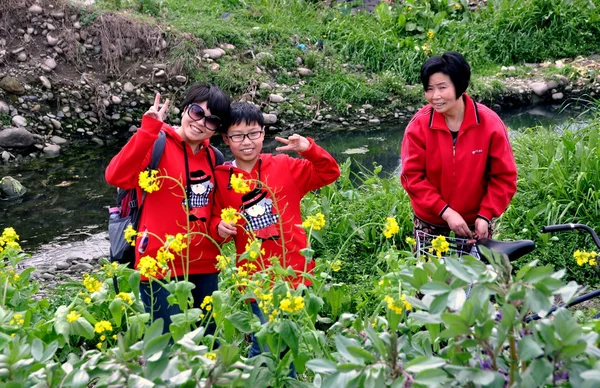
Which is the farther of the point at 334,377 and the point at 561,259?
the point at 561,259

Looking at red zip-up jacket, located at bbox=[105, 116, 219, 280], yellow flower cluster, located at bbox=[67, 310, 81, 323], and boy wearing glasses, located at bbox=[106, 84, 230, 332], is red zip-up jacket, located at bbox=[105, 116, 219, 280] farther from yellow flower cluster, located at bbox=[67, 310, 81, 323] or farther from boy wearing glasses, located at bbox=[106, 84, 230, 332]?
yellow flower cluster, located at bbox=[67, 310, 81, 323]

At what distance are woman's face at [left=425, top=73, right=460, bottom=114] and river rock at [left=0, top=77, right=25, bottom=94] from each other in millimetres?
5884

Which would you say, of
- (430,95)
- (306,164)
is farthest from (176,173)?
(430,95)

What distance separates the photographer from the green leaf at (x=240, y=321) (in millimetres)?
2006

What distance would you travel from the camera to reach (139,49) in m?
8.52

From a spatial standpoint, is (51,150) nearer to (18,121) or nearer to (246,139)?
(18,121)

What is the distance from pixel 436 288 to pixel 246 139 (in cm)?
163

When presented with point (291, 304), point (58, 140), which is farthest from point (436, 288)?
point (58, 140)

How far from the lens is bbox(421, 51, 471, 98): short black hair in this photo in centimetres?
296

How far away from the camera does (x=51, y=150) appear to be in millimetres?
7285

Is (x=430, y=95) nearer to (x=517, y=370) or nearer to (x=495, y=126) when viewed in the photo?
(x=495, y=126)

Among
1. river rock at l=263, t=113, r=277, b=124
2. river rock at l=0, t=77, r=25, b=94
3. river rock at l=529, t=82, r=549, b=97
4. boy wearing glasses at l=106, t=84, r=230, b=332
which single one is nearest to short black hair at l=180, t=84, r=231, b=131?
boy wearing glasses at l=106, t=84, r=230, b=332

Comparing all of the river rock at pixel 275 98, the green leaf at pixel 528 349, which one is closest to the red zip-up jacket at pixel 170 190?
the green leaf at pixel 528 349

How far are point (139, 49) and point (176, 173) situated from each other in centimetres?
600
